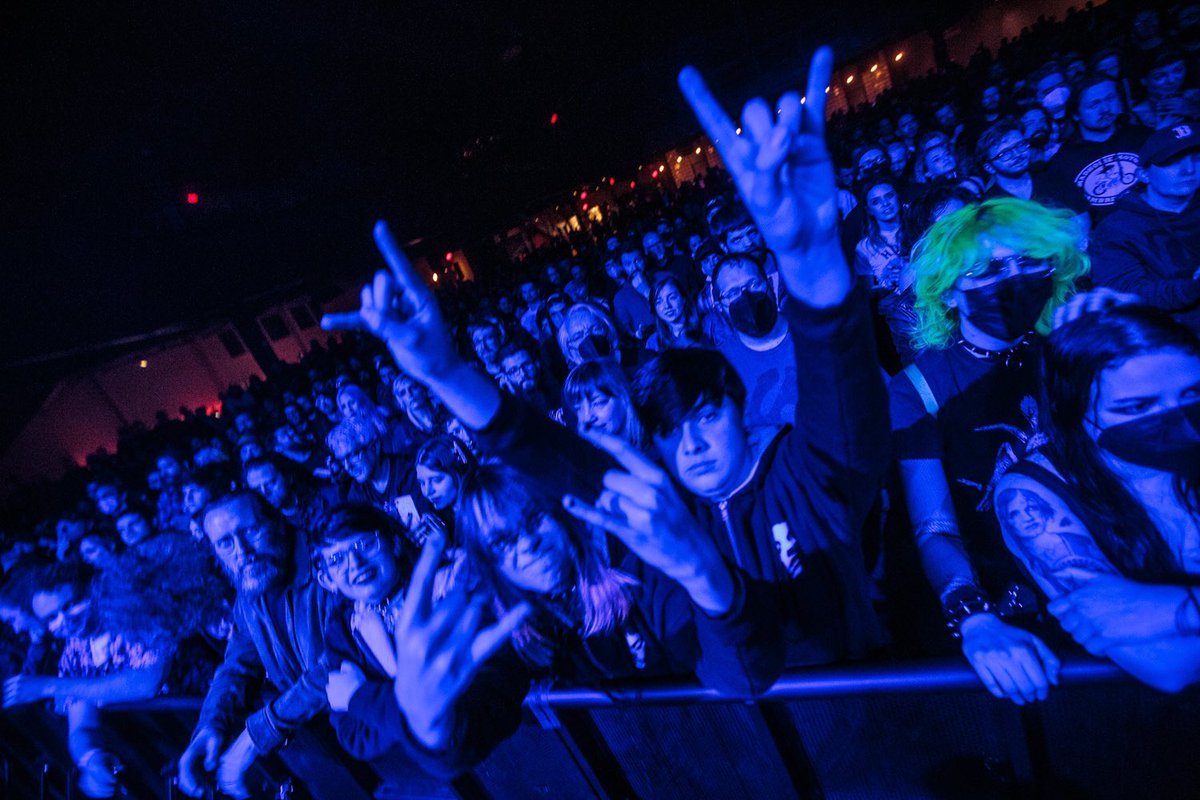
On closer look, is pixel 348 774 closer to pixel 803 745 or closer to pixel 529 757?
pixel 529 757

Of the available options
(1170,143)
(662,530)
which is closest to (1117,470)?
(662,530)

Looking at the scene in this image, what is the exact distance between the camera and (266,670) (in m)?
2.56

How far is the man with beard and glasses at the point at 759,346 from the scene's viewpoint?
3.03m

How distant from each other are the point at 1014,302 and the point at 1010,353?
0.58 feet

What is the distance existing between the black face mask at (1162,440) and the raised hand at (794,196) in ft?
2.68

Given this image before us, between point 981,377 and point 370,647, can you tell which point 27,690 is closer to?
point 370,647

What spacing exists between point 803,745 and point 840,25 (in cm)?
3120

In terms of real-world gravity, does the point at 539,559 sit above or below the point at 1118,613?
above

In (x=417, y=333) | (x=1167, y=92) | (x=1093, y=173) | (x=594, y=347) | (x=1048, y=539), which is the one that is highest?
(x=417, y=333)

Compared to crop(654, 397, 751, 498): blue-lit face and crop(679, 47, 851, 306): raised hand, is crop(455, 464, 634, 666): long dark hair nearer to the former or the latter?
crop(654, 397, 751, 498): blue-lit face

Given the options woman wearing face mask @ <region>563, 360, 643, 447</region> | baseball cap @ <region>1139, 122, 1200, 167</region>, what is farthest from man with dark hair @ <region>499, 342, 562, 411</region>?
baseball cap @ <region>1139, 122, 1200, 167</region>

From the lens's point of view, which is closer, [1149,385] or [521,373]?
[1149,385]

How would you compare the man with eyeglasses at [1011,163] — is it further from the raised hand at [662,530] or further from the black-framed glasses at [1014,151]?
the raised hand at [662,530]

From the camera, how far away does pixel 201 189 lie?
1792cm
